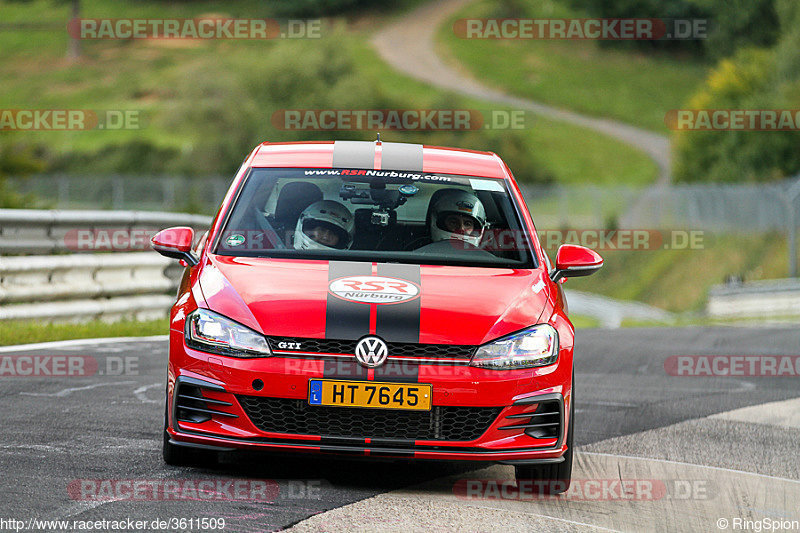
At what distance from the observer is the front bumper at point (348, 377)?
19.5 feet

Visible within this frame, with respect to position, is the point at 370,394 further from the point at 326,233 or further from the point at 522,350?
the point at 326,233

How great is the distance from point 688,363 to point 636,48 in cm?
9396

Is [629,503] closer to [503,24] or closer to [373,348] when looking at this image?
[373,348]

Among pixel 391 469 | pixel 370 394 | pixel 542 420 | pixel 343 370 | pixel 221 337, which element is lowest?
pixel 391 469

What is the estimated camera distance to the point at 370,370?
5.90 m

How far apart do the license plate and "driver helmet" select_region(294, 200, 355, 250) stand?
1.15 metres

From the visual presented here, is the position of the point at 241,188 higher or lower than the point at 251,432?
higher

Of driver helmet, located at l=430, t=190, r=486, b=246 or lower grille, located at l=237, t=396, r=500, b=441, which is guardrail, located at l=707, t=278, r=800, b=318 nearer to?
driver helmet, located at l=430, t=190, r=486, b=246

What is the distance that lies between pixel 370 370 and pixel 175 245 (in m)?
1.55

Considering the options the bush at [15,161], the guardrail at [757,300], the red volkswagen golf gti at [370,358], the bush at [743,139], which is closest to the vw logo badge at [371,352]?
the red volkswagen golf gti at [370,358]

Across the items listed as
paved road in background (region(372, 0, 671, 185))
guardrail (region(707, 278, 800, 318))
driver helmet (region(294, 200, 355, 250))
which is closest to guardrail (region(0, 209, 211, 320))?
driver helmet (region(294, 200, 355, 250))

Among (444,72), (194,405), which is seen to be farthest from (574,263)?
(444,72)

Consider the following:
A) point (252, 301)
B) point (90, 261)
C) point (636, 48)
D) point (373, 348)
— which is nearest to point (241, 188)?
point (252, 301)

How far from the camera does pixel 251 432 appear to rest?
6.04 metres
